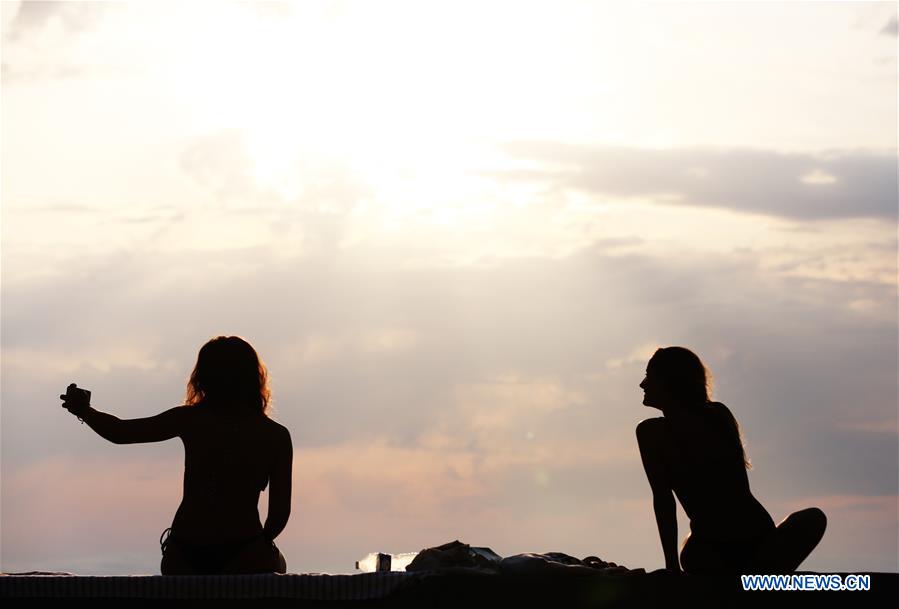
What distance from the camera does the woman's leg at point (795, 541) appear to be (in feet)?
24.5

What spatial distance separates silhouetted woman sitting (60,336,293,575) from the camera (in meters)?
7.62

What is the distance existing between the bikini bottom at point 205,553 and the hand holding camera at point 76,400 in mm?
921

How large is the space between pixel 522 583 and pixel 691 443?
5.48ft

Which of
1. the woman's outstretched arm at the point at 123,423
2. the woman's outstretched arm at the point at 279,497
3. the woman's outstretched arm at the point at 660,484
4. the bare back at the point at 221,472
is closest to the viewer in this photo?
the woman's outstretched arm at the point at 660,484

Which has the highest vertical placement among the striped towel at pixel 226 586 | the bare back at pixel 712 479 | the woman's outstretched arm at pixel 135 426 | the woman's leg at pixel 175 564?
the woman's outstretched arm at pixel 135 426

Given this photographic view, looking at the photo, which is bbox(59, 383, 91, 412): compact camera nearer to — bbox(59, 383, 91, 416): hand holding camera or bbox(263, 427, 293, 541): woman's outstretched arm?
bbox(59, 383, 91, 416): hand holding camera

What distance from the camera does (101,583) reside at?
22.5 feet

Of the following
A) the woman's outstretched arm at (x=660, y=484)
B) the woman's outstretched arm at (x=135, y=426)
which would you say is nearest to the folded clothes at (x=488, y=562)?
the woman's outstretched arm at (x=660, y=484)

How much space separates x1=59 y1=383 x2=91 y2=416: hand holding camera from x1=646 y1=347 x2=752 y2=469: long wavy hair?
11.5 ft

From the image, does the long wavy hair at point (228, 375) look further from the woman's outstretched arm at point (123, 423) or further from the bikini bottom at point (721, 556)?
the bikini bottom at point (721, 556)

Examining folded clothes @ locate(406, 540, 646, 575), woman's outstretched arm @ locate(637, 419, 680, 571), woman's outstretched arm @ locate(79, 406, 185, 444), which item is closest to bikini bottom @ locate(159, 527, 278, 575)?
woman's outstretched arm @ locate(79, 406, 185, 444)

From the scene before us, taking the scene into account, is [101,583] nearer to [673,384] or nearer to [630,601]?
[630,601]

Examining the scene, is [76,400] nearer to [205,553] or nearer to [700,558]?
[205,553]

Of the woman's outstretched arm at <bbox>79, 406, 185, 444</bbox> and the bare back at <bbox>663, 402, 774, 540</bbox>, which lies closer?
the woman's outstretched arm at <bbox>79, 406, 185, 444</bbox>
